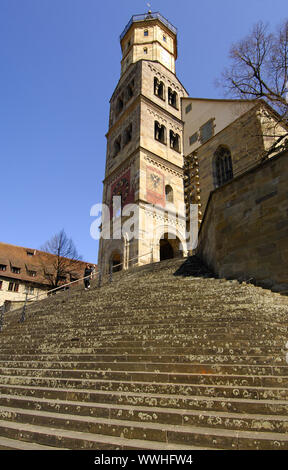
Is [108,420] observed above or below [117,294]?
below

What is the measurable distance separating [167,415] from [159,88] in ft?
91.0

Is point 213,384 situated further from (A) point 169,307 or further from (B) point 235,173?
(B) point 235,173

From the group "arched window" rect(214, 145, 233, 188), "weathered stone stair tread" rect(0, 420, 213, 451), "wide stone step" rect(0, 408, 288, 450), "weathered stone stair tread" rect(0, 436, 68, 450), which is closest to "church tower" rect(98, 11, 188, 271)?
"arched window" rect(214, 145, 233, 188)

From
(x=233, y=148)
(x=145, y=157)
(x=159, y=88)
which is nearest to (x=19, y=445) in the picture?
(x=233, y=148)

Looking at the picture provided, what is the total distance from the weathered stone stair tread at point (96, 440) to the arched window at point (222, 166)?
57.9 ft

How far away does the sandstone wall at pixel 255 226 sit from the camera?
7.84 meters

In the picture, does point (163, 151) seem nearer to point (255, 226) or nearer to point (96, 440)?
point (255, 226)

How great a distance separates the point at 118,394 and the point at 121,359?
1.12 m

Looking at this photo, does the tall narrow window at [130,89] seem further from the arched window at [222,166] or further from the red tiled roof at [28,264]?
the red tiled roof at [28,264]

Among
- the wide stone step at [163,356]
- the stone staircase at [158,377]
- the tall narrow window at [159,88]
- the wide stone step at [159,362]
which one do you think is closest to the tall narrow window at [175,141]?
the tall narrow window at [159,88]

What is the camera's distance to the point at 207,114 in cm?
2242

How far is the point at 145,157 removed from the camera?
20656mm
